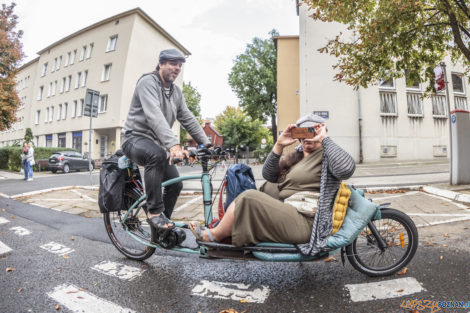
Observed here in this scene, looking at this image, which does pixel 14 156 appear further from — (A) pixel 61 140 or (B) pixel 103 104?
(A) pixel 61 140

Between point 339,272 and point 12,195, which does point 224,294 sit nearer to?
point 339,272

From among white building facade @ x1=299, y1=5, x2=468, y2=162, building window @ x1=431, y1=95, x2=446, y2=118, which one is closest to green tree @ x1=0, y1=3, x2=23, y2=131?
white building facade @ x1=299, y1=5, x2=468, y2=162

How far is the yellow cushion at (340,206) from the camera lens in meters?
2.06

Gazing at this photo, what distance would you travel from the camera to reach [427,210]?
15.6 feet

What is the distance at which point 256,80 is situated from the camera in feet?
111

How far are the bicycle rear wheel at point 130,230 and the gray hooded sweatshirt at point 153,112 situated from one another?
2.76 feet

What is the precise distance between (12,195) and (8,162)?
1613cm

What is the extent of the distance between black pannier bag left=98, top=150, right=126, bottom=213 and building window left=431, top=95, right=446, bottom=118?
18959mm

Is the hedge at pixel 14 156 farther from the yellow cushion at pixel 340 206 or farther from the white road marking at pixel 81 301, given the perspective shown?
the yellow cushion at pixel 340 206

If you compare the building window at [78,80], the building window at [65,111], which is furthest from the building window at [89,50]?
the building window at [65,111]

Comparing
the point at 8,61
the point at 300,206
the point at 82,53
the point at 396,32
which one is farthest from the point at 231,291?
the point at 82,53

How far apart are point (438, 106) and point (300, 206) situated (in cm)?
1905

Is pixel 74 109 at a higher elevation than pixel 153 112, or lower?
higher

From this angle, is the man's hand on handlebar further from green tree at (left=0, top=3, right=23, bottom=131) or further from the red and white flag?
green tree at (left=0, top=3, right=23, bottom=131)
